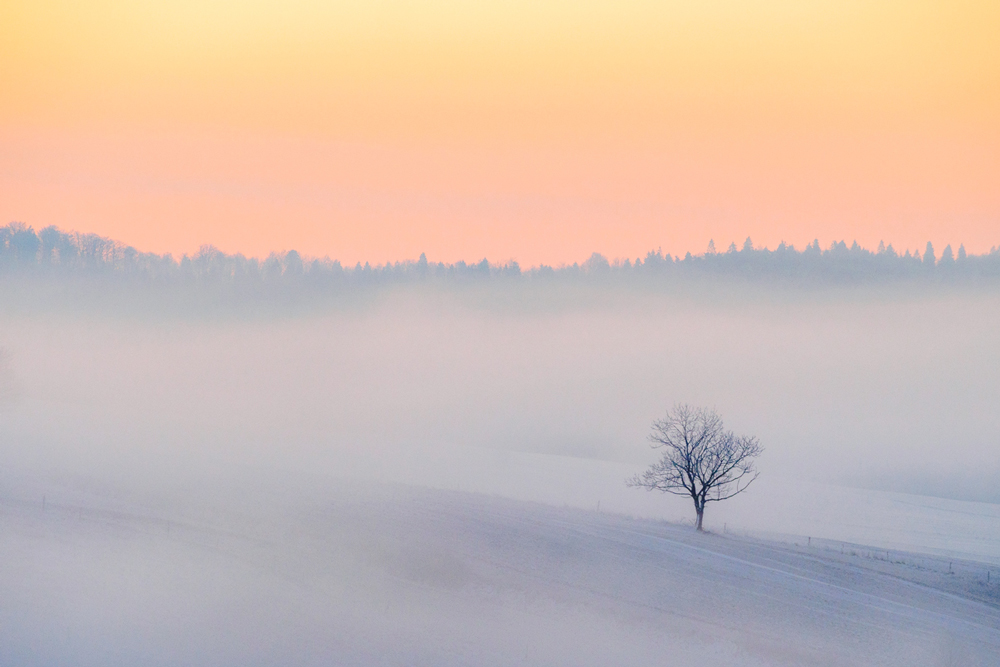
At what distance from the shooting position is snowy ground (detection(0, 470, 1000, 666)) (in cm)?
2639

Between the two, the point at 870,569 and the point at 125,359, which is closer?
the point at 870,569

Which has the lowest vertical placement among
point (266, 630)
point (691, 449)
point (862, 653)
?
point (266, 630)

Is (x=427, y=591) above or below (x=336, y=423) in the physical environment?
below

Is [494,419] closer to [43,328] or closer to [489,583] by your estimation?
[43,328]

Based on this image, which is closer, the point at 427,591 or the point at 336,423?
the point at 427,591

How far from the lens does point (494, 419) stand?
7239 inches

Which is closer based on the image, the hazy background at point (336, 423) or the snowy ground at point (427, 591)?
the snowy ground at point (427, 591)

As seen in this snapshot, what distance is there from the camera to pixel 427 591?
31.6 m

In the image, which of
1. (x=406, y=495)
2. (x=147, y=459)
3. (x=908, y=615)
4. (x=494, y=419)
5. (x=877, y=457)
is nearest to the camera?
(x=908, y=615)

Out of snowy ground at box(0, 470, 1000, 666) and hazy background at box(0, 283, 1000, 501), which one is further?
hazy background at box(0, 283, 1000, 501)

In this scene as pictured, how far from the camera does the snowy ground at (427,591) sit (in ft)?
86.6

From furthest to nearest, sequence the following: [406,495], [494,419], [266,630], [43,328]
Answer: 1. [494,419]
2. [43,328]
3. [406,495]
4. [266,630]

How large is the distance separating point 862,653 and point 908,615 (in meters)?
5.38

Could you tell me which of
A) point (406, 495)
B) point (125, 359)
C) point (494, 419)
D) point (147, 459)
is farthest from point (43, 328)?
point (406, 495)
